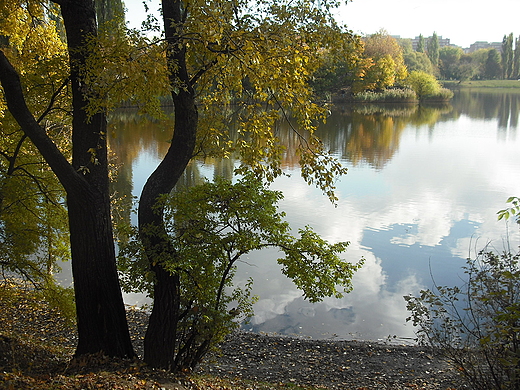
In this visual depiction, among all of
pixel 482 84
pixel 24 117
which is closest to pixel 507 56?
pixel 482 84

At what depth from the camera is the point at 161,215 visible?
580 centimetres

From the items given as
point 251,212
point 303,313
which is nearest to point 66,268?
point 303,313

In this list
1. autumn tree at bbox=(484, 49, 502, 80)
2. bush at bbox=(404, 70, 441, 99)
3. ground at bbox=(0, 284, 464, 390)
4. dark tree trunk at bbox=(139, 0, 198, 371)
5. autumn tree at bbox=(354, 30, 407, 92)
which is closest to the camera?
ground at bbox=(0, 284, 464, 390)

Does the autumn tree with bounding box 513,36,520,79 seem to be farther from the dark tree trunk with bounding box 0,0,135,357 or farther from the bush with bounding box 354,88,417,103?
the dark tree trunk with bounding box 0,0,135,357

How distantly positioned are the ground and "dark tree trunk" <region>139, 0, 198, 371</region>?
1.08ft

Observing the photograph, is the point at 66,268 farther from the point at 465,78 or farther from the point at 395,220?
the point at 465,78

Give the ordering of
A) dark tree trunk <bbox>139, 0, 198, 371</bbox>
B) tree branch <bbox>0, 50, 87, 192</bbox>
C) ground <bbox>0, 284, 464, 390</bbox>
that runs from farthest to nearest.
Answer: dark tree trunk <bbox>139, 0, 198, 371</bbox>, tree branch <bbox>0, 50, 87, 192</bbox>, ground <bbox>0, 284, 464, 390</bbox>

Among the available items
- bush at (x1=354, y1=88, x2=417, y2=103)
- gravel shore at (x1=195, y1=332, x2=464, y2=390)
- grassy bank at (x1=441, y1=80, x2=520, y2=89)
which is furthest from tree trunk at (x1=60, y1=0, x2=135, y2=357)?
grassy bank at (x1=441, y1=80, x2=520, y2=89)

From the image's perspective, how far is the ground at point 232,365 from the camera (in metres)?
4.85

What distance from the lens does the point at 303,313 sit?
9.33m

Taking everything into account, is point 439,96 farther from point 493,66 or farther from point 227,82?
point 227,82

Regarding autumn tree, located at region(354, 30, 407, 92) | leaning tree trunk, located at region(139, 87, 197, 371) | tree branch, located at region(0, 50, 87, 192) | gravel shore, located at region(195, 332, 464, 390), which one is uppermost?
autumn tree, located at region(354, 30, 407, 92)

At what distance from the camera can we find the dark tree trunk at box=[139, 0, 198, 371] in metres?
5.43

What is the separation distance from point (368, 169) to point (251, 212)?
16871 millimetres
